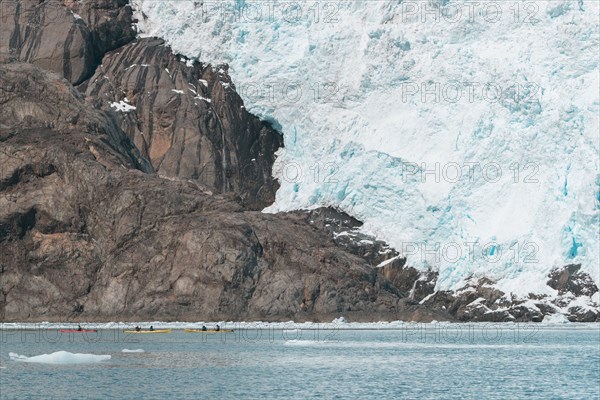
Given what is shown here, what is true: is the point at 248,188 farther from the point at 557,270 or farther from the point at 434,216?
the point at 557,270

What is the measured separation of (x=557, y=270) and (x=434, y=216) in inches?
651

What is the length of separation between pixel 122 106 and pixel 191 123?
10204 millimetres

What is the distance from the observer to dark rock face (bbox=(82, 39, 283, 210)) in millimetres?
176125

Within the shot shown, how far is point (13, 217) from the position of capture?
147750 mm

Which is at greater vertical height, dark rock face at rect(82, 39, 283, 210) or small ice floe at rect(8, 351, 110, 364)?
dark rock face at rect(82, 39, 283, 210)

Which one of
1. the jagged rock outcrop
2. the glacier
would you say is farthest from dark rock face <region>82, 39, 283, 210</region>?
the jagged rock outcrop

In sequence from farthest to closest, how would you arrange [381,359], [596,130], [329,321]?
[596,130] < [329,321] < [381,359]

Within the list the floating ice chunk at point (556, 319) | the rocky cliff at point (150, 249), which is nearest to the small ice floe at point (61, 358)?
the rocky cliff at point (150, 249)

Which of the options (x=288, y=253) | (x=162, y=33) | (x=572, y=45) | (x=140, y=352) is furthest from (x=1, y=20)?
(x=140, y=352)

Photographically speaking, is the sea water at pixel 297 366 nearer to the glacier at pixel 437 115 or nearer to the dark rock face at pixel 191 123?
the glacier at pixel 437 115

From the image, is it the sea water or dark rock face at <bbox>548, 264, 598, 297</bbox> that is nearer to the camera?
the sea water

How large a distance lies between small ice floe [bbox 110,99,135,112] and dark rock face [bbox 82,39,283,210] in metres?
0.48

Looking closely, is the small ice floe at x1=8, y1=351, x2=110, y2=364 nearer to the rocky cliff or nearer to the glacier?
the rocky cliff

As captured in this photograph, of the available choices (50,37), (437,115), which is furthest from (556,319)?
(50,37)
